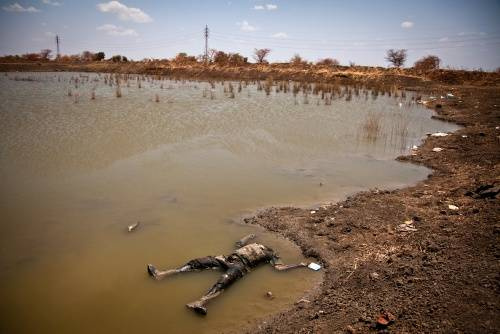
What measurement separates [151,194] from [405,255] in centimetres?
420

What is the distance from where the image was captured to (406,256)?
392 cm

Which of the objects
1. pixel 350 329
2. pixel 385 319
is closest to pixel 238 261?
pixel 350 329

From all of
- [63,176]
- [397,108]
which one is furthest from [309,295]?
[397,108]

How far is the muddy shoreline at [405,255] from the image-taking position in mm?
2955

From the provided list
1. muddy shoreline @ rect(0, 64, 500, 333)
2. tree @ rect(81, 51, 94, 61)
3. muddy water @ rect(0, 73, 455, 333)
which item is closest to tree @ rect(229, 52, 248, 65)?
tree @ rect(81, 51, 94, 61)

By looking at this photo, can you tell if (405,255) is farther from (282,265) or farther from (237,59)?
(237,59)

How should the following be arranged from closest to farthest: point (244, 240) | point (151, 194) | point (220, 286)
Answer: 1. point (220, 286)
2. point (244, 240)
3. point (151, 194)

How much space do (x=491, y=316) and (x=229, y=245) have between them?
114 inches

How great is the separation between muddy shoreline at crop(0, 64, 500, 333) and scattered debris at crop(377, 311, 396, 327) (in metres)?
0.02

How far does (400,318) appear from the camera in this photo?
292 cm

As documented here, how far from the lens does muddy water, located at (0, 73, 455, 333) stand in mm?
3525

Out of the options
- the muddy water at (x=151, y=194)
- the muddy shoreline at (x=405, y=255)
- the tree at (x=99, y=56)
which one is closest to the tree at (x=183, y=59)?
the tree at (x=99, y=56)

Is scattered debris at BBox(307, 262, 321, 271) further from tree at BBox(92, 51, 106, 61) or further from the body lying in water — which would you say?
tree at BBox(92, 51, 106, 61)

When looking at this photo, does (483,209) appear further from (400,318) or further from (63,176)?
(63,176)
